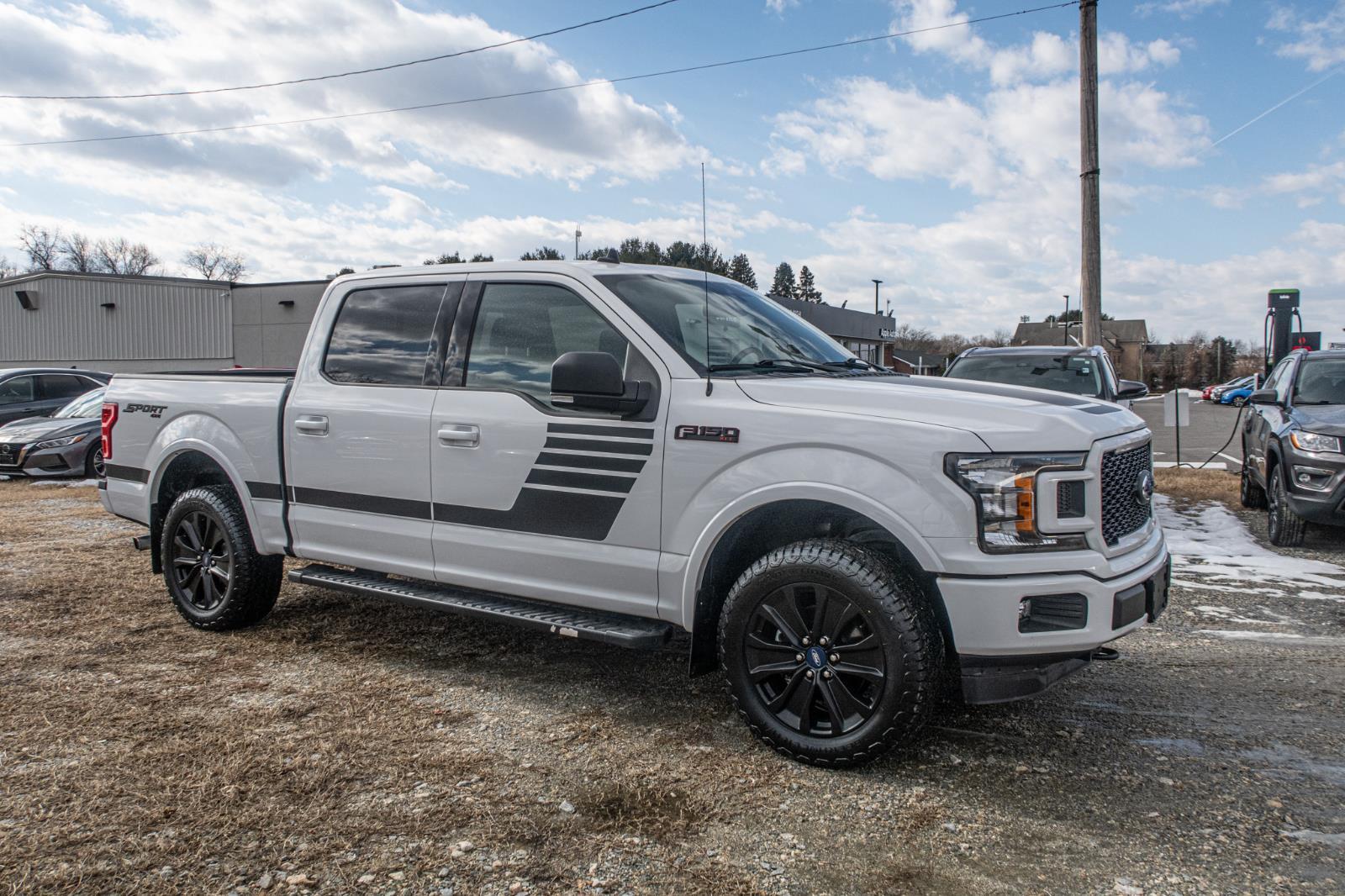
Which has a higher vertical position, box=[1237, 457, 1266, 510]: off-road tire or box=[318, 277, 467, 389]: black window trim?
box=[318, 277, 467, 389]: black window trim

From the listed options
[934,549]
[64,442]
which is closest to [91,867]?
[934,549]

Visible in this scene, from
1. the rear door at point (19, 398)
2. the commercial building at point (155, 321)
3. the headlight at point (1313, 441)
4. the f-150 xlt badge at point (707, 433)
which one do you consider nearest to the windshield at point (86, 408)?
the rear door at point (19, 398)

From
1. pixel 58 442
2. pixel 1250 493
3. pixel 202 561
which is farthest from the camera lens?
pixel 58 442

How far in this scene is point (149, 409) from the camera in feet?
18.6

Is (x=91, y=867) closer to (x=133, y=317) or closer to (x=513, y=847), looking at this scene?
(x=513, y=847)

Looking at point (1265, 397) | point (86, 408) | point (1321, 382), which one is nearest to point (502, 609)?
point (1265, 397)

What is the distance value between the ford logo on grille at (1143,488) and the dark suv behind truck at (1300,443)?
15.2 feet

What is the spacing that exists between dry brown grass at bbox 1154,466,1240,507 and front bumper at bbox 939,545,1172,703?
7815 mm

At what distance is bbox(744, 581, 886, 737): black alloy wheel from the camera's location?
11.3 feet

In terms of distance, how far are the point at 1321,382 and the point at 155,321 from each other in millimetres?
36414

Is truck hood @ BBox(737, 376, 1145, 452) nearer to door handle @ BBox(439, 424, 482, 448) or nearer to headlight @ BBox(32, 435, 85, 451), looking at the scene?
door handle @ BBox(439, 424, 482, 448)

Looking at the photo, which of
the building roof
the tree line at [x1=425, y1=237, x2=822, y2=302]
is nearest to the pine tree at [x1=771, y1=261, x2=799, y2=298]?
the tree line at [x1=425, y1=237, x2=822, y2=302]

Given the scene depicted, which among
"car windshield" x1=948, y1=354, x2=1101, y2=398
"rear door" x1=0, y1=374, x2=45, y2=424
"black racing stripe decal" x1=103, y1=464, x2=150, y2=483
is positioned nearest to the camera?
"black racing stripe decal" x1=103, y1=464, x2=150, y2=483

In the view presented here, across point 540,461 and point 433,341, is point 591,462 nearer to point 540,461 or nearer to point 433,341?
point 540,461
